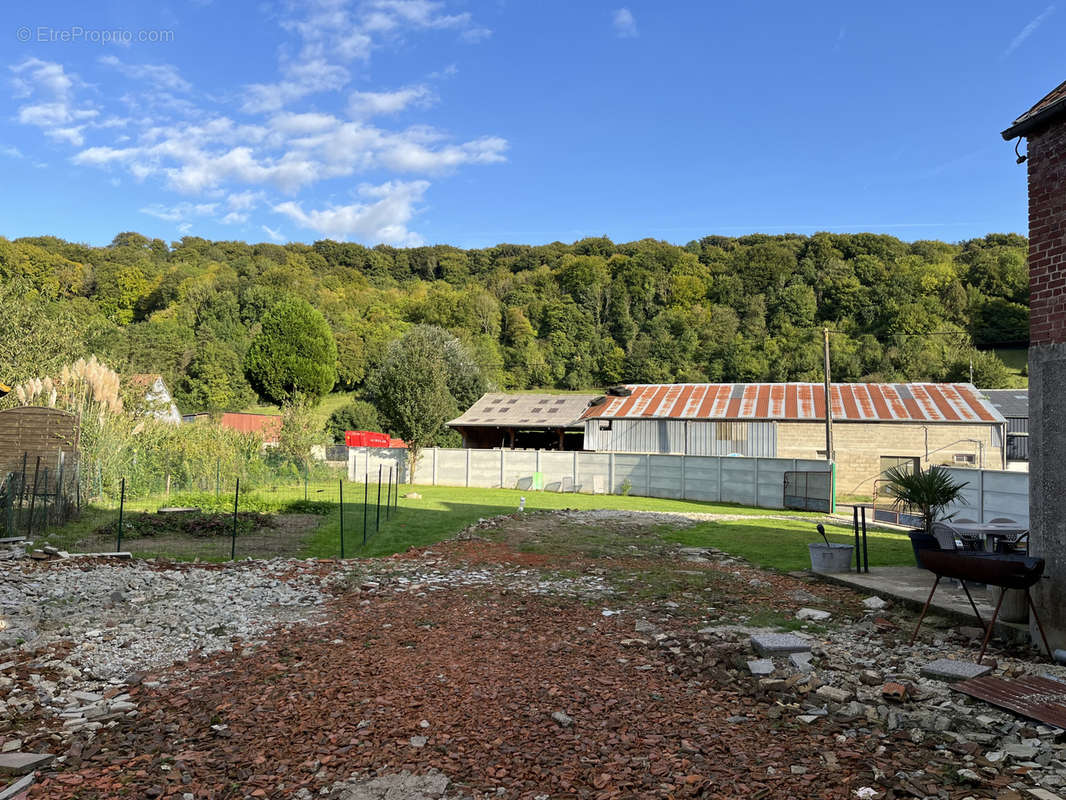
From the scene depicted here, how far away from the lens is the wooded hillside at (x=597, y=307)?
→ 6175 centimetres

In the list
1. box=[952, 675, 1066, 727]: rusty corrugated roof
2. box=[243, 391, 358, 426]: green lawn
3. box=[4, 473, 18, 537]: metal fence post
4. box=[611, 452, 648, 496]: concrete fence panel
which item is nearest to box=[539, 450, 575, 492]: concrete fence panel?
box=[611, 452, 648, 496]: concrete fence panel

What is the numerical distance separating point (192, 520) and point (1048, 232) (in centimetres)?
1626

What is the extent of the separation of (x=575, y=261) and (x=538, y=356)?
23.7m

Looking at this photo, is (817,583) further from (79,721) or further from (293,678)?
(79,721)

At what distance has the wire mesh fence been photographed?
12516mm

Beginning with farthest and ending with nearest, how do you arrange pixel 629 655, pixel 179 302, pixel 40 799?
pixel 179 302, pixel 629 655, pixel 40 799

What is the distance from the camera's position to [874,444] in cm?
Answer: 2992

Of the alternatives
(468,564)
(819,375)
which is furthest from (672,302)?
(468,564)

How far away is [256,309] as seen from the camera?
68.8 m

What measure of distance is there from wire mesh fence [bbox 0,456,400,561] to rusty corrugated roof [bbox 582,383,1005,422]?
55.1 feet

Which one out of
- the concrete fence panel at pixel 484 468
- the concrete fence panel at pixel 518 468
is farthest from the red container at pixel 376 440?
the concrete fence panel at pixel 518 468

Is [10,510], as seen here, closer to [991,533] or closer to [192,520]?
[192,520]

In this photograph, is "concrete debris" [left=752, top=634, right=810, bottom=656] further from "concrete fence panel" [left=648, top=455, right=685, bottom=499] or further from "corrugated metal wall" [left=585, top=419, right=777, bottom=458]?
"corrugated metal wall" [left=585, top=419, right=777, bottom=458]

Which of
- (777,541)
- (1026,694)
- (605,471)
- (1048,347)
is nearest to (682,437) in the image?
(605,471)
